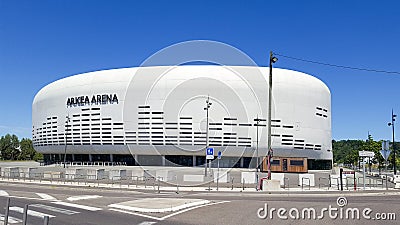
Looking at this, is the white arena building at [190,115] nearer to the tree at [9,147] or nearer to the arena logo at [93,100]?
the arena logo at [93,100]

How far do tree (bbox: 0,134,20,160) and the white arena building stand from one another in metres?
80.7

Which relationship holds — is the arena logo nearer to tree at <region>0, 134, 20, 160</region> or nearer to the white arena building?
the white arena building

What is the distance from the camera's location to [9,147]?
160m

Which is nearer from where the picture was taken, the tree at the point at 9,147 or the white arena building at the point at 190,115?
the white arena building at the point at 190,115

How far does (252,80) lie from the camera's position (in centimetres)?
8350

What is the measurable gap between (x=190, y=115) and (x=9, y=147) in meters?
104

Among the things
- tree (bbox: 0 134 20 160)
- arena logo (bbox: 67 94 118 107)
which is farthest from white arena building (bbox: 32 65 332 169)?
tree (bbox: 0 134 20 160)

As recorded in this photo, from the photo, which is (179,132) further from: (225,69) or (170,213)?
(170,213)

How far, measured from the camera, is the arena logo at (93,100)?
85812 mm

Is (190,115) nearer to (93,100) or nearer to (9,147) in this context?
(93,100)

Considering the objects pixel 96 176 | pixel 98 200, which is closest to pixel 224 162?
pixel 96 176

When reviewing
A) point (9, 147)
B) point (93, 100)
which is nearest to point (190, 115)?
point (93, 100)

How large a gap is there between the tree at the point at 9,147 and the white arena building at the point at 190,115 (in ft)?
265

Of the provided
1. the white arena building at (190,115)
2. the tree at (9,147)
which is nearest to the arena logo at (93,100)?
the white arena building at (190,115)
